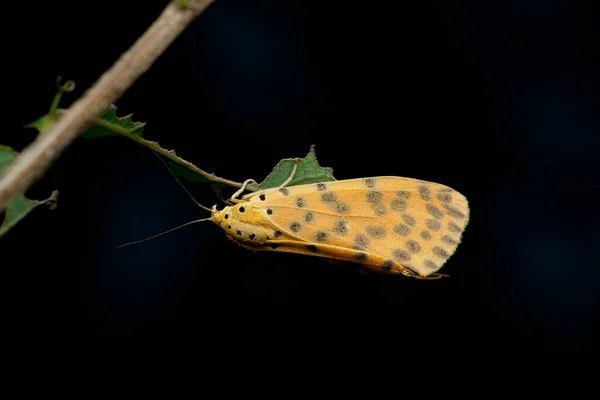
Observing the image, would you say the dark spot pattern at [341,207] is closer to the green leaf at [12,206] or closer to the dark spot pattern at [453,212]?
the dark spot pattern at [453,212]

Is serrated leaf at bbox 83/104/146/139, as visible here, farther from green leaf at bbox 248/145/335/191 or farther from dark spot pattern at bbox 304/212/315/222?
dark spot pattern at bbox 304/212/315/222

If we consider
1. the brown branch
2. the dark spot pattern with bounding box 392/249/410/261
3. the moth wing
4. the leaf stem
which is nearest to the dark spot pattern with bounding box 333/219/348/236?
the moth wing

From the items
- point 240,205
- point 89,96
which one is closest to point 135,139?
point 89,96

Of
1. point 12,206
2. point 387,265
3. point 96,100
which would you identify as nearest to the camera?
point 96,100

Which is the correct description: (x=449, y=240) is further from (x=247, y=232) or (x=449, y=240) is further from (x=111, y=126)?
(x=111, y=126)

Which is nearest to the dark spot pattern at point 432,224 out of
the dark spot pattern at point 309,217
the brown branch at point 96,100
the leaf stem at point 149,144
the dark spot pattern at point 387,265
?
the dark spot pattern at point 387,265

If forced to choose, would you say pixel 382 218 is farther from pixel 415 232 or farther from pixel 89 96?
pixel 89 96

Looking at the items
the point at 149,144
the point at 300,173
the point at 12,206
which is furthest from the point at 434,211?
the point at 12,206
